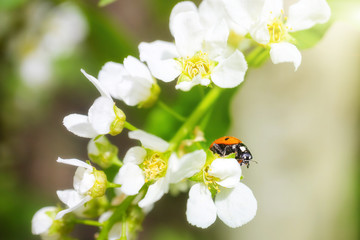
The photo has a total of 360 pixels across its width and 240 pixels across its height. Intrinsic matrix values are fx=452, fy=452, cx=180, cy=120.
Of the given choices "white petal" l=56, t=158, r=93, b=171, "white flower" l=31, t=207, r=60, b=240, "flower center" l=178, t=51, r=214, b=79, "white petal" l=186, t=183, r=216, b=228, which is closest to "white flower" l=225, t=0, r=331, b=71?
"flower center" l=178, t=51, r=214, b=79

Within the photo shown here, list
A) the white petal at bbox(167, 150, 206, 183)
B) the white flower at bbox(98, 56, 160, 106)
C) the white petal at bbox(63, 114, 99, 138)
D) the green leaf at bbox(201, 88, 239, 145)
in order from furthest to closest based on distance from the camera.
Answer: the green leaf at bbox(201, 88, 239, 145) → the white flower at bbox(98, 56, 160, 106) → the white petal at bbox(63, 114, 99, 138) → the white petal at bbox(167, 150, 206, 183)

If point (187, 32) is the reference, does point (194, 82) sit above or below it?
below

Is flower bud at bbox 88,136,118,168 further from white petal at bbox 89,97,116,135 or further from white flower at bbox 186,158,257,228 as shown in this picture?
Answer: white flower at bbox 186,158,257,228

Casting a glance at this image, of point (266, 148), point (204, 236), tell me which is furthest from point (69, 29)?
point (204, 236)

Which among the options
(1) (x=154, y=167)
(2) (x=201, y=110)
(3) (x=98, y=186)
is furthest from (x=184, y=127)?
(3) (x=98, y=186)

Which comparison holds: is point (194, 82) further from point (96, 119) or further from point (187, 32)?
point (96, 119)

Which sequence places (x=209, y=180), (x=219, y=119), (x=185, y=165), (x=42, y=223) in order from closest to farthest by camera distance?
(x=185, y=165), (x=209, y=180), (x=42, y=223), (x=219, y=119)

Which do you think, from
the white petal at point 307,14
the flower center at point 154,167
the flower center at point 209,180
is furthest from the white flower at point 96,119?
the white petal at point 307,14

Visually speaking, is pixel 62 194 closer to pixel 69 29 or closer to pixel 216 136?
pixel 216 136
